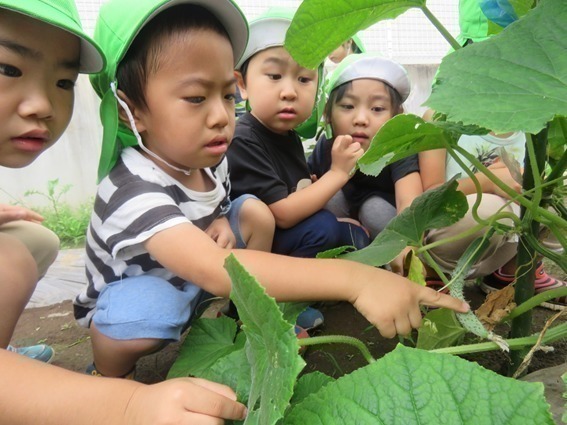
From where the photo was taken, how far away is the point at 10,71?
81 cm

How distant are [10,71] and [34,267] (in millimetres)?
437

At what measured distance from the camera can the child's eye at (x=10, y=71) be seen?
0.80 metres

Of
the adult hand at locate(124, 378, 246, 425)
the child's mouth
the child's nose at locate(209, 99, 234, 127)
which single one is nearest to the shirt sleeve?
the child's mouth

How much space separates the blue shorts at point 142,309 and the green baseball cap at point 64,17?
18.5 inches

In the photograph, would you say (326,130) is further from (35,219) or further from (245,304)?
(245,304)

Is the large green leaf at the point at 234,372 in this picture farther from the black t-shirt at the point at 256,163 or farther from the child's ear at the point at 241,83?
the child's ear at the point at 241,83

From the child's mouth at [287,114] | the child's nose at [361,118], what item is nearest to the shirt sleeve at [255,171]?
the child's mouth at [287,114]

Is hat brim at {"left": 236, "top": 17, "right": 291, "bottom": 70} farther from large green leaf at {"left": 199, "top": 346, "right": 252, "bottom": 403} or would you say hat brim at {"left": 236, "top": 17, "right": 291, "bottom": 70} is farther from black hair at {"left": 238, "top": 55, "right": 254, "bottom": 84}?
large green leaf at {"left": 199, "top": 346, "right": 252, "bottom": 403}

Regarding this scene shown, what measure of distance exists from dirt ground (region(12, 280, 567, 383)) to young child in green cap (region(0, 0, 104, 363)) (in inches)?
15.0

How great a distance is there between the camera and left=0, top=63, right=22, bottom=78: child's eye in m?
0.80

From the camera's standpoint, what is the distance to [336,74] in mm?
1631

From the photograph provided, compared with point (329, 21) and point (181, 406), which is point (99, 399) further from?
point (329, 21)

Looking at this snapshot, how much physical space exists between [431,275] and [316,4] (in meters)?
1.05

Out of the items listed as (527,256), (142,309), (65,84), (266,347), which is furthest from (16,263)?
(527,256)
